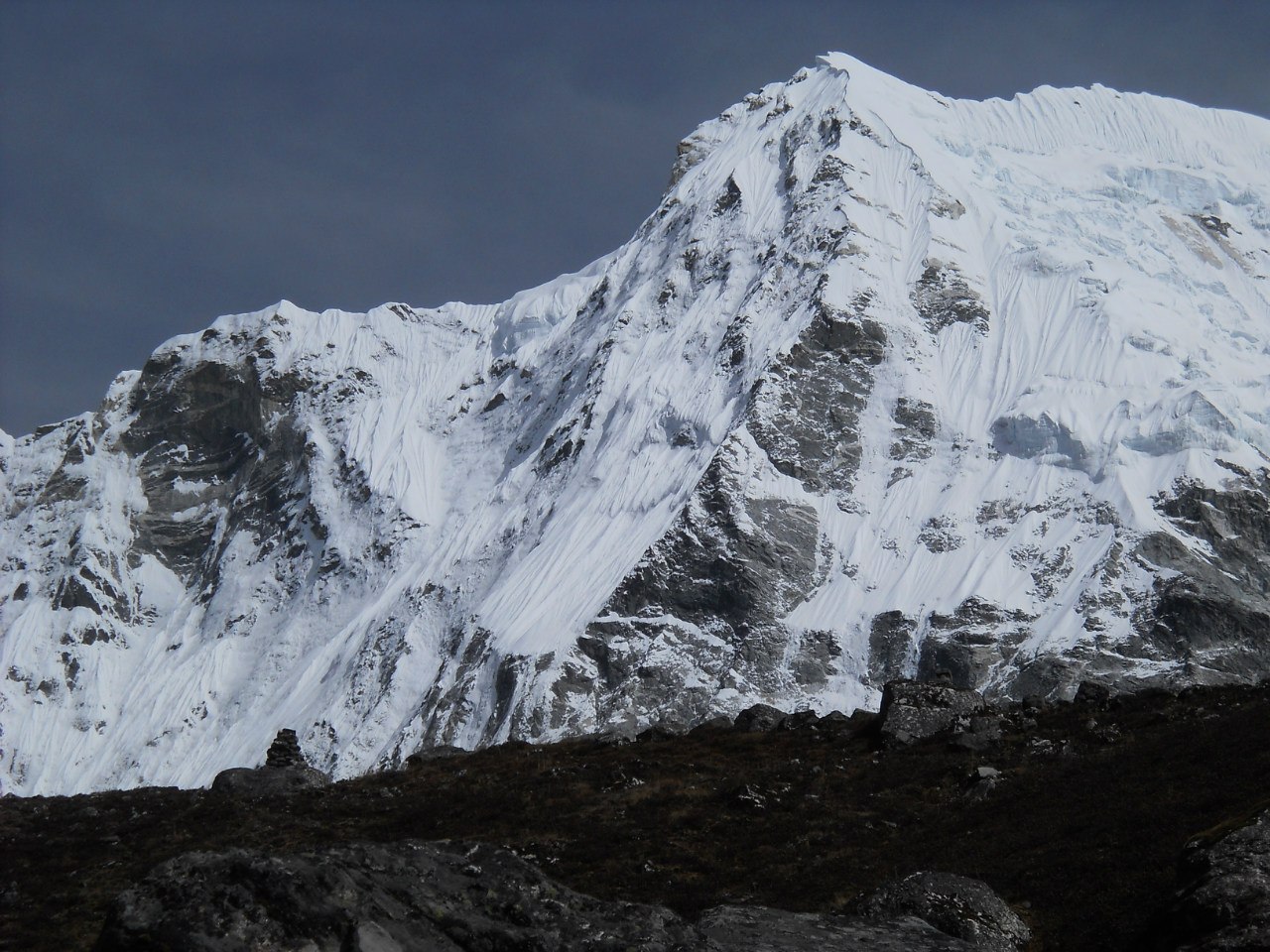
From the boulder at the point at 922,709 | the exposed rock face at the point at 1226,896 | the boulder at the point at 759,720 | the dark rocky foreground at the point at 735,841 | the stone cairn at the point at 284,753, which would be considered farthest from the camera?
the boulder at the point at 759,720

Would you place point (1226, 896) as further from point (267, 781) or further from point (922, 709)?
point (267, 781)

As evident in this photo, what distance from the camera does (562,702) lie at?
153125mm

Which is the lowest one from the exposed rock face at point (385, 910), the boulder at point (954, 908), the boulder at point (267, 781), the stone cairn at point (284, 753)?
the exposed rock face at point (385, 910)

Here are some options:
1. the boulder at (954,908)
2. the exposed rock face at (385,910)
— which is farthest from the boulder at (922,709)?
the exposed rock face at (385,910)

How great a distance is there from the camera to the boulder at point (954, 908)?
2053cm

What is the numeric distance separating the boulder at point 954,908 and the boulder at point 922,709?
20.5 meters

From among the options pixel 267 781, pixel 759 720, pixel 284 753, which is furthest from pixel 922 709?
pixel 284 753

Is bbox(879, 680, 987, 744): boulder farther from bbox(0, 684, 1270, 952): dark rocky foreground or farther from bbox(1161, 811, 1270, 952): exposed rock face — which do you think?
bbox(1161, 811, 1270, 952): exposed rock face

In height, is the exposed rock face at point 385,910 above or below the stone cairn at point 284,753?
below

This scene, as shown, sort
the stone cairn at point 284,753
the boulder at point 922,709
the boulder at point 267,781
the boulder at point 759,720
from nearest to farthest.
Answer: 1. the boulder at point 267,781
2. the boulder at point 922,709
3. the stone cairn at point 284,753
4. the boulder at point 759,720

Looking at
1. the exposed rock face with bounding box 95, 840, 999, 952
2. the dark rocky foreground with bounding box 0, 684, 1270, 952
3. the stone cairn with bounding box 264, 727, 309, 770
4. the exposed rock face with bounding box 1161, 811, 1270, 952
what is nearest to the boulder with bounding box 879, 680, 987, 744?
the dark rocky foreground with bounding box 0, 684, 1270, 952

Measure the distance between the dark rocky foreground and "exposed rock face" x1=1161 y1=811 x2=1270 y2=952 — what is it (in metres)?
0.04

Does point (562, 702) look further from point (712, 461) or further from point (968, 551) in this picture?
point (968, 551)

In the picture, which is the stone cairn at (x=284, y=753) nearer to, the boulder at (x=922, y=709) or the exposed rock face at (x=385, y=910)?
the boulder at (x=922, y=709)
